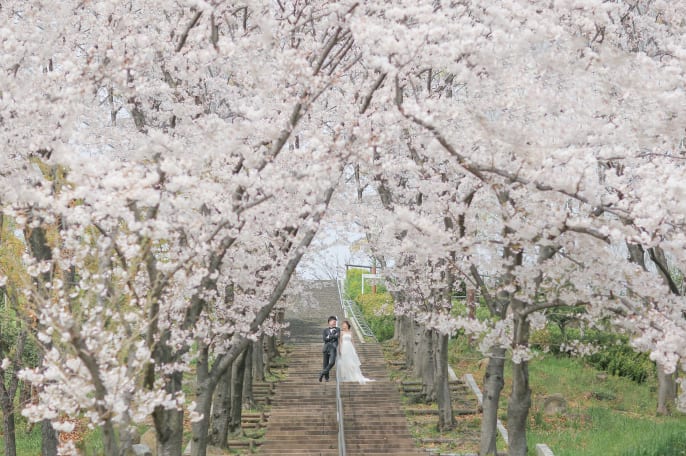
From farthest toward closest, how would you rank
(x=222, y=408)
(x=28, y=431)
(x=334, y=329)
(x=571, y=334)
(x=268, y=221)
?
1. (x=571, y=334)
2. (x=28, y=431)
3. (x=334, y=329)
4. (x=222, y=408)
5. (x=268, y=221)

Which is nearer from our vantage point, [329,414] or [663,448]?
[663,448]

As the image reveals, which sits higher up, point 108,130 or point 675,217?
point 108,130

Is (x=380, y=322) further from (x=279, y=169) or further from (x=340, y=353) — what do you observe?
(x=279, y=169)

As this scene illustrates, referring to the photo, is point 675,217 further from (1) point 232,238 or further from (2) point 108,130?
(2) point 108,130

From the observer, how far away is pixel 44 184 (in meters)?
7.77

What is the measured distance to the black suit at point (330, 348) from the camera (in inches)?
754

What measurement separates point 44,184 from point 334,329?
39.7ft

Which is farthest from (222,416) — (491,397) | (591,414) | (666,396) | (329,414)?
(666,396)

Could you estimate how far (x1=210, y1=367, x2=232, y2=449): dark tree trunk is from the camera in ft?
52.0

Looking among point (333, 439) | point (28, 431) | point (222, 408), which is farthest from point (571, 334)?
point (28, 431)

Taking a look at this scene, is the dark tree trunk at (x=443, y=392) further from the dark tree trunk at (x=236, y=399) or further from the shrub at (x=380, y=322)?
the shrub at (x=380, y=322)

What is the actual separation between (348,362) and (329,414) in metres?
1.64

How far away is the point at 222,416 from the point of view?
16062mm

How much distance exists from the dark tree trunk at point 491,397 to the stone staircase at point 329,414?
2.33 metres
